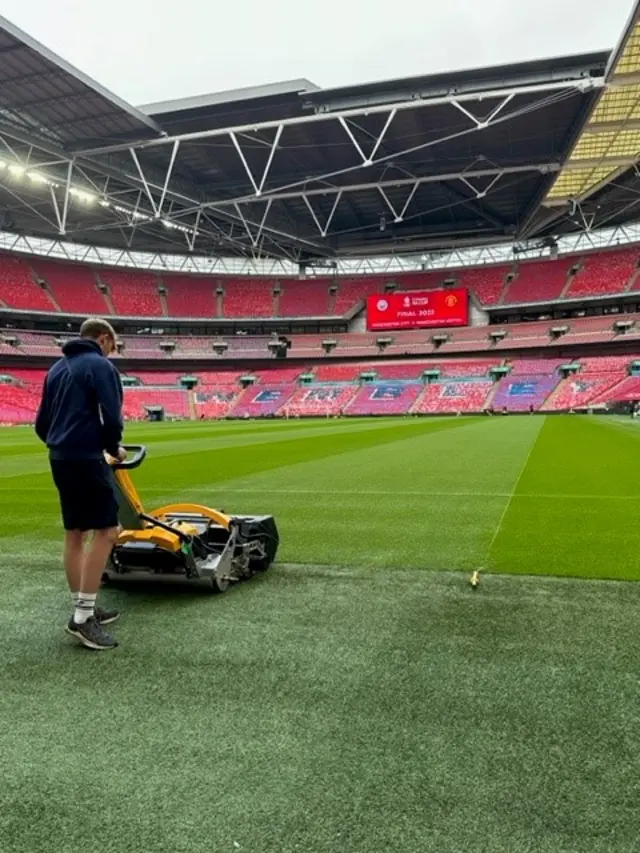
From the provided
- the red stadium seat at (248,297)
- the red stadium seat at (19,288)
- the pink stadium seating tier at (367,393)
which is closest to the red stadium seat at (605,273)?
the pink stadium seating tier at (367,393)

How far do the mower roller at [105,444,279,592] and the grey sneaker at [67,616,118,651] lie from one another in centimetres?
Result: 75

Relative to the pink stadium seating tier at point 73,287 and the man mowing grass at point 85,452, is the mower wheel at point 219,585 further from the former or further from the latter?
the pink stadium seating tier at point 73,287

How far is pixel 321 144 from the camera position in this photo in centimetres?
3597

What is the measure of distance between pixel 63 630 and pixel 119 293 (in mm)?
68044

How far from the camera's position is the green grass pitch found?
6.22 ft

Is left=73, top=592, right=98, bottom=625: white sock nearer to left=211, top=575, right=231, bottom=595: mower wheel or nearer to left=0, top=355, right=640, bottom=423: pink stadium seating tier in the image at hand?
left=211, top=575, right=231, bottom=595: mower wheel

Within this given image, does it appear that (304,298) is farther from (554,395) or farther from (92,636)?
(92,636)

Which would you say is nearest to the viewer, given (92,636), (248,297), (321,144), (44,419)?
(92,636)

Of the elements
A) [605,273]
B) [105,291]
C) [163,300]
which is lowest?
[163,300]

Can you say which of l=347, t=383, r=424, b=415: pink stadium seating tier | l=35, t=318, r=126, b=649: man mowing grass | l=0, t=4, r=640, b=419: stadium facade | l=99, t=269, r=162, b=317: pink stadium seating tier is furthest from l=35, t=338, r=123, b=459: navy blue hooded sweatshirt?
l=99, t=269, r=162, b=317: pink stadium seating tier

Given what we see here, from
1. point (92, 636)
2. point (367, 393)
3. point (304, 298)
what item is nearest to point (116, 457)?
point (92, 636)

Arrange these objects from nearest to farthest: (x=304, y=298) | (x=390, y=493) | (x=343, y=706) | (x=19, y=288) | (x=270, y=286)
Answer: (x=343, y=706)
(x=390, y=493)
(x=19, y=288)
(x=304, y=298)
(x=270, y=286)

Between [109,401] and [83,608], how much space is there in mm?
1218

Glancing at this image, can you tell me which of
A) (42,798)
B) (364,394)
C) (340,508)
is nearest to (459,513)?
(340,508)
